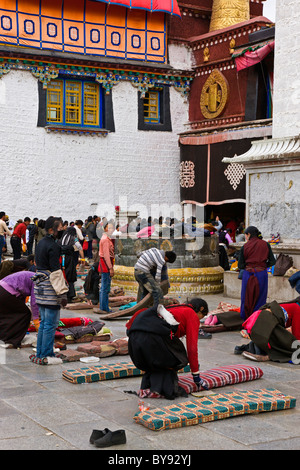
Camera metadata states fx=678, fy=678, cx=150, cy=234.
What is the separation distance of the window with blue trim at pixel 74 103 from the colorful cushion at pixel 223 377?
642 inches

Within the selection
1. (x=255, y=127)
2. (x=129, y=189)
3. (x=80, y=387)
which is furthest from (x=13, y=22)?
(x=80, y=387)

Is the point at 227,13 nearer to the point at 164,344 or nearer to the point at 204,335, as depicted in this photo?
the point at 204,335

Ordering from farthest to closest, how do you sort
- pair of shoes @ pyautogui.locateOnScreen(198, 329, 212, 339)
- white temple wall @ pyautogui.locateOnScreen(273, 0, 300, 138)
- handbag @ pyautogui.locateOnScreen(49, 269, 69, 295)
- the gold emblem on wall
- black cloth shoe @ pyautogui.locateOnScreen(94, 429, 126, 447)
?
1. the gold emblem on wall
2. white temple wall @ pyautogui.locateOnScreen(273, 0, 300, 138)
3. pair of shoes @ pyautogui.locateOnScreen(198, 329, 212, 339)
4. handbag @ pyautogui.locateOnScreen(49, 269, 69, 295)
5. black cloth shoe @ pyautogui.locateOnScreen(94, 429, 126, 447)

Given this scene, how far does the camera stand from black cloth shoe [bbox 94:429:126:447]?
482 centimetres

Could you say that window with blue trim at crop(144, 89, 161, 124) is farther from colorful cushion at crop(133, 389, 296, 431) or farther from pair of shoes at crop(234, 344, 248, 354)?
colorful cushion at crop(133, 389, 296, 431)

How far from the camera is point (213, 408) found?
18.3ft

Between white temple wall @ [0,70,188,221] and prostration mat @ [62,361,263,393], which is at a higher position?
white temple wall @ [0,70,188,221]

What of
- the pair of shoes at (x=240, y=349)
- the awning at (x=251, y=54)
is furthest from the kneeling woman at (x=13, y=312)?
the awning at (x=251, y=54)

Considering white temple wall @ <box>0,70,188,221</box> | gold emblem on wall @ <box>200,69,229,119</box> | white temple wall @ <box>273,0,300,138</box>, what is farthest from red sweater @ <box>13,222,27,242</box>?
white temple wall @ <box>273,0,300,138</box>

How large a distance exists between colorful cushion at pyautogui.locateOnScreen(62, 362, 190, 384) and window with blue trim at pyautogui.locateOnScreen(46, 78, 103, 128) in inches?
625

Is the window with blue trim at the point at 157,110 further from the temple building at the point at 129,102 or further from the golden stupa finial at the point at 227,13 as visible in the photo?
the golden stupa finial at the point at 227,13

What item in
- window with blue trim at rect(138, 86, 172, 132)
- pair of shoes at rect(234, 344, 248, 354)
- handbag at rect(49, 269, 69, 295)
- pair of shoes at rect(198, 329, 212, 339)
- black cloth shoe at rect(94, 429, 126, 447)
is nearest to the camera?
black cloth shoe at rect(94, 429, 126, 447)

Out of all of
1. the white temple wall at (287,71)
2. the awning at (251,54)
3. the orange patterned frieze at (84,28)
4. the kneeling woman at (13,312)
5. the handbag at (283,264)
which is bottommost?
the kneeling woman at (13,312)

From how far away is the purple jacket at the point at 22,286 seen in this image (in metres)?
8.23
